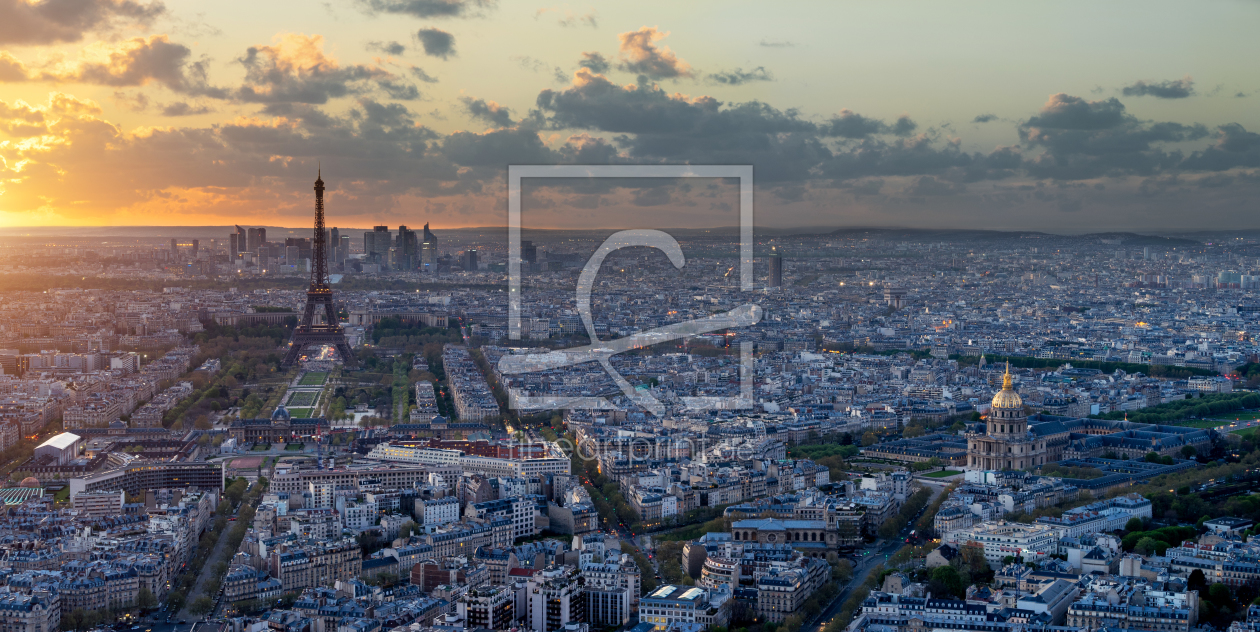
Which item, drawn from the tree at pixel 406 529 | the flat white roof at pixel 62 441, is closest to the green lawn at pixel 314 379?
the flat white roof at pixel 62 441

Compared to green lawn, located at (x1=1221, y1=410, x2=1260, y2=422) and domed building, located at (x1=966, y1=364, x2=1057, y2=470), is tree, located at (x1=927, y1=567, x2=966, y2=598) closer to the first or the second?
domed building, located at (x1=966, y1=364, x2=1057, y2=470)

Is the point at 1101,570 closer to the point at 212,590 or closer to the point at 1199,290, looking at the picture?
the point at 212,590

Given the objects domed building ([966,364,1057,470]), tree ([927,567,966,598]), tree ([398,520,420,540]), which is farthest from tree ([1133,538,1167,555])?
tree ([398,520,420,540])

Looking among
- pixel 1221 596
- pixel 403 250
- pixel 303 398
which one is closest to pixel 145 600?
pixel 1221 596

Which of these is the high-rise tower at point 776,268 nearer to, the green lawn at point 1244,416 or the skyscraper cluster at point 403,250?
the skyscraper cluster at point 403,250

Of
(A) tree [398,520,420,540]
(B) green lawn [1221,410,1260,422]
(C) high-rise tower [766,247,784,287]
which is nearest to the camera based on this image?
(A) tree [398,520,420,540]

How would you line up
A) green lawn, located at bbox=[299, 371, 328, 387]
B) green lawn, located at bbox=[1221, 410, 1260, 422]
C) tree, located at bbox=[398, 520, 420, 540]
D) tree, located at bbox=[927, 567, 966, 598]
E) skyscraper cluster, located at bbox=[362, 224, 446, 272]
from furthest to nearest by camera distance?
skyscraper cluster, located at bbox=[362, 224, 446, 272], green lawn, located at bbox=[299, 371, 328, 387], green lawn, located at bbox=[1221, 410, 1260, 422], tree, located at bbox=[398, 520, 420, 540], tree, located at bbox=[927, 567, 966, 598]

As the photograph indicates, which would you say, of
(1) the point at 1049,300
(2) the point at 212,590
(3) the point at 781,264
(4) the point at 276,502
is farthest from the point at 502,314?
(2) the point at 212,590
